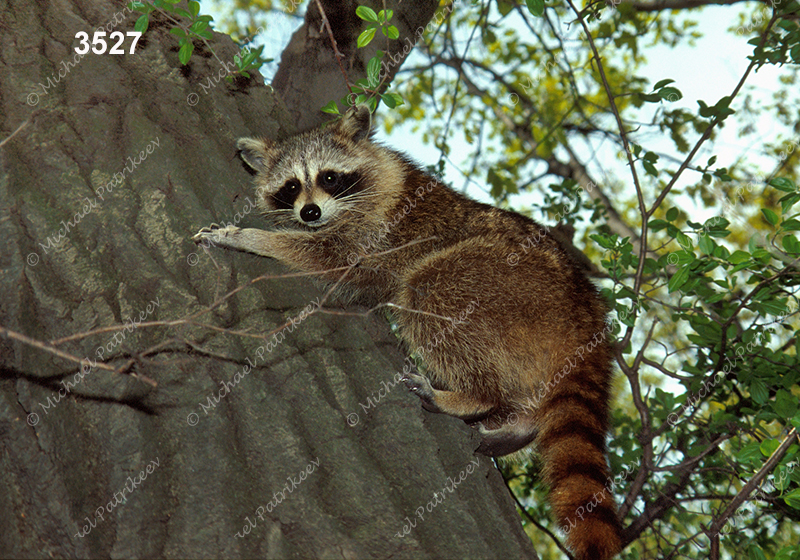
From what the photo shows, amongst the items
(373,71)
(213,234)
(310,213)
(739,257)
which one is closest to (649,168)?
(739,257)

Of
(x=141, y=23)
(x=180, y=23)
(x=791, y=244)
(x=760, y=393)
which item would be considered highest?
(x=791, y=244)

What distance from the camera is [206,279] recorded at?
2191mm

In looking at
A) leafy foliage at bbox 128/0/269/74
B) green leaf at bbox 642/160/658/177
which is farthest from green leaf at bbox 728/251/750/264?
leafy foliage at bbox 128/0/269/74

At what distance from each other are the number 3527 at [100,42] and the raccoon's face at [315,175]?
2.70ft

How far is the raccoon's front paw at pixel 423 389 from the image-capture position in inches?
103

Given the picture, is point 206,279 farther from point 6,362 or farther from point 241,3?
point 241,3

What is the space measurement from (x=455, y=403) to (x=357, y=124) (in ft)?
6.25

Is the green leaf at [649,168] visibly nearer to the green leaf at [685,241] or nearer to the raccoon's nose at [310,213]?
the green leaf at [685,241]

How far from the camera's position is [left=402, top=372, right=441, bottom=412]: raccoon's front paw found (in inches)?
103

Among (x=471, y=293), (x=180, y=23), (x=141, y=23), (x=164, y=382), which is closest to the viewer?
(x=164, y=382)

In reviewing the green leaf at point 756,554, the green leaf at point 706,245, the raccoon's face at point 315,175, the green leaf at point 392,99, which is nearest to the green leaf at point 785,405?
the green leaf at point 756,554

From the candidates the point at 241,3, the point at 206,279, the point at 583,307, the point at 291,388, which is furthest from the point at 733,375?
the point at 241,3

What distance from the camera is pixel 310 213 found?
3354 mm

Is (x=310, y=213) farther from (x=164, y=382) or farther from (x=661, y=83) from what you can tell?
(x=661, y=83)
